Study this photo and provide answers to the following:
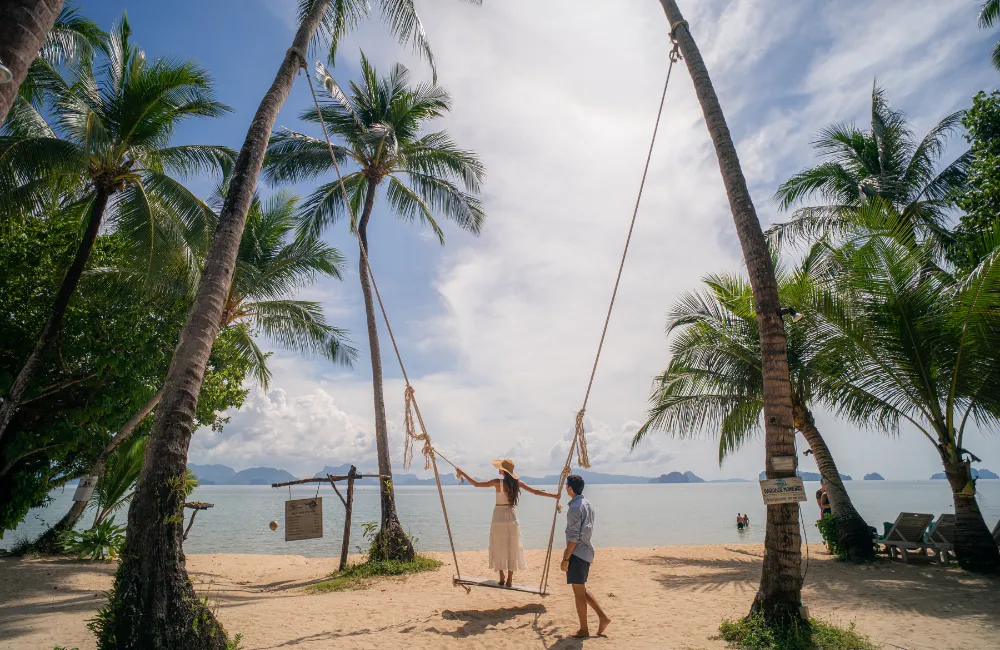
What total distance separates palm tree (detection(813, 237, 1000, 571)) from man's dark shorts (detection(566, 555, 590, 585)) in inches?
236

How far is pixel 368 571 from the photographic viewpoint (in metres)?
9.66

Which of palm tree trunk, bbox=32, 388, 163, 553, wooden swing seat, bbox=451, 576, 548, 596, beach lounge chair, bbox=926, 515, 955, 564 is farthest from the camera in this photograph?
palm tree trunk, bbox=32, 388, 163, 553

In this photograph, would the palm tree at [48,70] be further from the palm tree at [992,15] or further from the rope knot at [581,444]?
the palm tree at [992,15]

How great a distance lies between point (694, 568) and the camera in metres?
10.1

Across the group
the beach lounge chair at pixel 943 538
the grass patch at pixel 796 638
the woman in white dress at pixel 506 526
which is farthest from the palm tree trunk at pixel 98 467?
the beach lounge chair at pixel 943 538

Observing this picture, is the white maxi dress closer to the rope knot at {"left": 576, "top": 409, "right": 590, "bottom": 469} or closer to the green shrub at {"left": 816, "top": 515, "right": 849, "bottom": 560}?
the rope knot at {"left": 576, "top": 409, "right": 590, "bottom": 469}

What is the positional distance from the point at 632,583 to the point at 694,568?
1962 millimetres

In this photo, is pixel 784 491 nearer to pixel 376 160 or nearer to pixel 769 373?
pixel 769 373

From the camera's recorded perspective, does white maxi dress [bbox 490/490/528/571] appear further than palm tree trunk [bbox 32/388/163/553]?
No

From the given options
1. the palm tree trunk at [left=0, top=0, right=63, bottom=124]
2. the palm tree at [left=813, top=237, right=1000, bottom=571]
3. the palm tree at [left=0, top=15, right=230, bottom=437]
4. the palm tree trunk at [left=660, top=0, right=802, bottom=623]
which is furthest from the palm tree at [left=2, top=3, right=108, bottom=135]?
the palm tree at [left=813, top=237, right=1000, bottom=571]

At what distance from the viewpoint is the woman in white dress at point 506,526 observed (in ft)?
22.9

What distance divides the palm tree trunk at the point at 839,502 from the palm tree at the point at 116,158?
12021mm

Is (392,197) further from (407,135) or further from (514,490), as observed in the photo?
(514,490)

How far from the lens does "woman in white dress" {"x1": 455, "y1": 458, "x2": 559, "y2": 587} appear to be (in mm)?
6977
